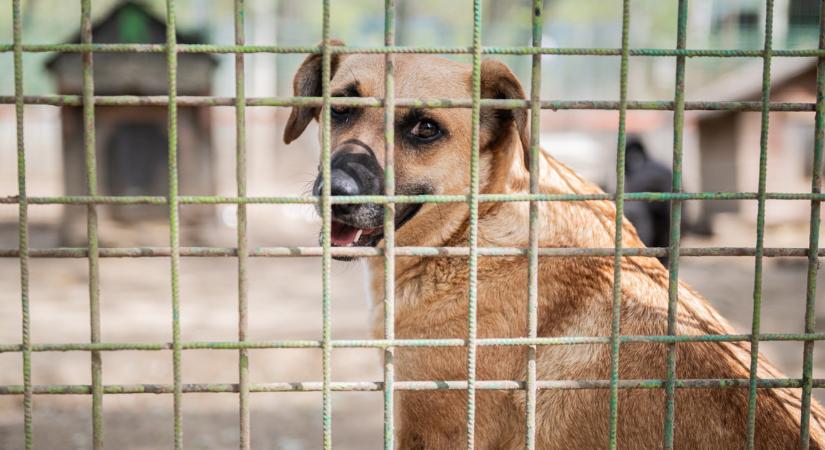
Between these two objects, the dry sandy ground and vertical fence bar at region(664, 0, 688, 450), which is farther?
the dry sandy ground

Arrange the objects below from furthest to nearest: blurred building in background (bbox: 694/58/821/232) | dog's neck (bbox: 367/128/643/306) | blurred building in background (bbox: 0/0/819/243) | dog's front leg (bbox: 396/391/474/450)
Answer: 1. blurred building in background (bbox: 694/58/821/232)
2. blurred building in background (bbox: 0/0/819/243)
3. dog's neck (bbox: 367/128/643/306)
4. dog's front leg (bbox: 396/391/474/450)

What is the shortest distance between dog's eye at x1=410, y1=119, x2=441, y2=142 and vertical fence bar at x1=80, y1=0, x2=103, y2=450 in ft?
4.46

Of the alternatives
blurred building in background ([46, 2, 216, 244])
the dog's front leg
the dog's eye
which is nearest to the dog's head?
the dog's eye

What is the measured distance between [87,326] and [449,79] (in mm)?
4974

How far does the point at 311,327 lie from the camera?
7031 mm

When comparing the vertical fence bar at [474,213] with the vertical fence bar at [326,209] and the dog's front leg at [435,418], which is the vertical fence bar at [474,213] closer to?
the vertical fence bar at [326,209]

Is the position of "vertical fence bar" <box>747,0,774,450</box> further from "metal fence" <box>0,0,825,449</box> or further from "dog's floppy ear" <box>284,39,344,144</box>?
"dog's floppy ear" <box>284,39,344,144</box>

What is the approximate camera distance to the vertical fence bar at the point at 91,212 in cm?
191

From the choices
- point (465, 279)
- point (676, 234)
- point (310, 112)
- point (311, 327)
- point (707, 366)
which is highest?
point (310, 112)

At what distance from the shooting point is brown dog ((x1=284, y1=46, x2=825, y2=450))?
7.94ft

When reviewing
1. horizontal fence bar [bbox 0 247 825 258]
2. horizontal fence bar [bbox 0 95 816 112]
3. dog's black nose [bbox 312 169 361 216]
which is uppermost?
horizontal fence bar [bbox 0 95 816 112]

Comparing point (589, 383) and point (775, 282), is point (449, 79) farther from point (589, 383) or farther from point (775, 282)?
point (775, 282)

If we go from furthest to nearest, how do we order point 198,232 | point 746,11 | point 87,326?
point 746,11
point 198,232
point 87,326

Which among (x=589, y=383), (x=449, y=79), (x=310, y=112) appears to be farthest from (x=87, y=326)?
(x=589, y=383)
